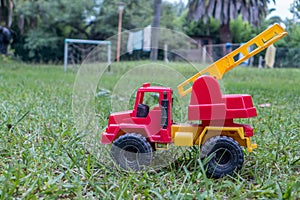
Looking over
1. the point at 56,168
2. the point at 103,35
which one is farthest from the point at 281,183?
the point at 103,35

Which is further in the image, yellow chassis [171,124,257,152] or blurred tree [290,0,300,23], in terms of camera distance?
blurred tree [290,0,300,23]

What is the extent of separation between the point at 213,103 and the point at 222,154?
0.17 meters

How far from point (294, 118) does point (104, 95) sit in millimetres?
1714

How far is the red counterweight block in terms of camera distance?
4.10 ft

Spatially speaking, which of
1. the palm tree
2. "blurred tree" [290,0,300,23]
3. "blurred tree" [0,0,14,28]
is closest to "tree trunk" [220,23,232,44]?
the palm tree

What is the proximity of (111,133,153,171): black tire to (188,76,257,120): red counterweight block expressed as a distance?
21cm

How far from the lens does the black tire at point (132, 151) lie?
127cm

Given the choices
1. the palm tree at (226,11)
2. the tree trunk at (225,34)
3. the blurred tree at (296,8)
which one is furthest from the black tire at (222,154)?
the tree trunk at (225,34)

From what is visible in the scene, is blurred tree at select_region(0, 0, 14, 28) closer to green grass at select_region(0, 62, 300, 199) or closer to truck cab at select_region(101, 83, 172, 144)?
green grass at select_region(0, 62, 300, 199)

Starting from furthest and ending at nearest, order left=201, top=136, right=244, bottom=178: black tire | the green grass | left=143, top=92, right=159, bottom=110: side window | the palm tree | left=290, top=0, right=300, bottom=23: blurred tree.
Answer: the palm tree → left=290, top=0, right=300, bottom=23: blurred tree → left=143, top=92, right=159, bottom=110: side window → left=201, top=136, right=244, bottom=178: black tire → the green grass

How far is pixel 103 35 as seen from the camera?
1666 centimetres

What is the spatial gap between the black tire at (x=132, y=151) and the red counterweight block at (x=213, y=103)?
21 centimetres

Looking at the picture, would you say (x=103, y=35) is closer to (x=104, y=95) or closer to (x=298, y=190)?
(x=104, y=95)

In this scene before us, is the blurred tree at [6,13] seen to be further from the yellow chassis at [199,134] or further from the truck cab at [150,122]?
the yellow chassis at [199,134]
